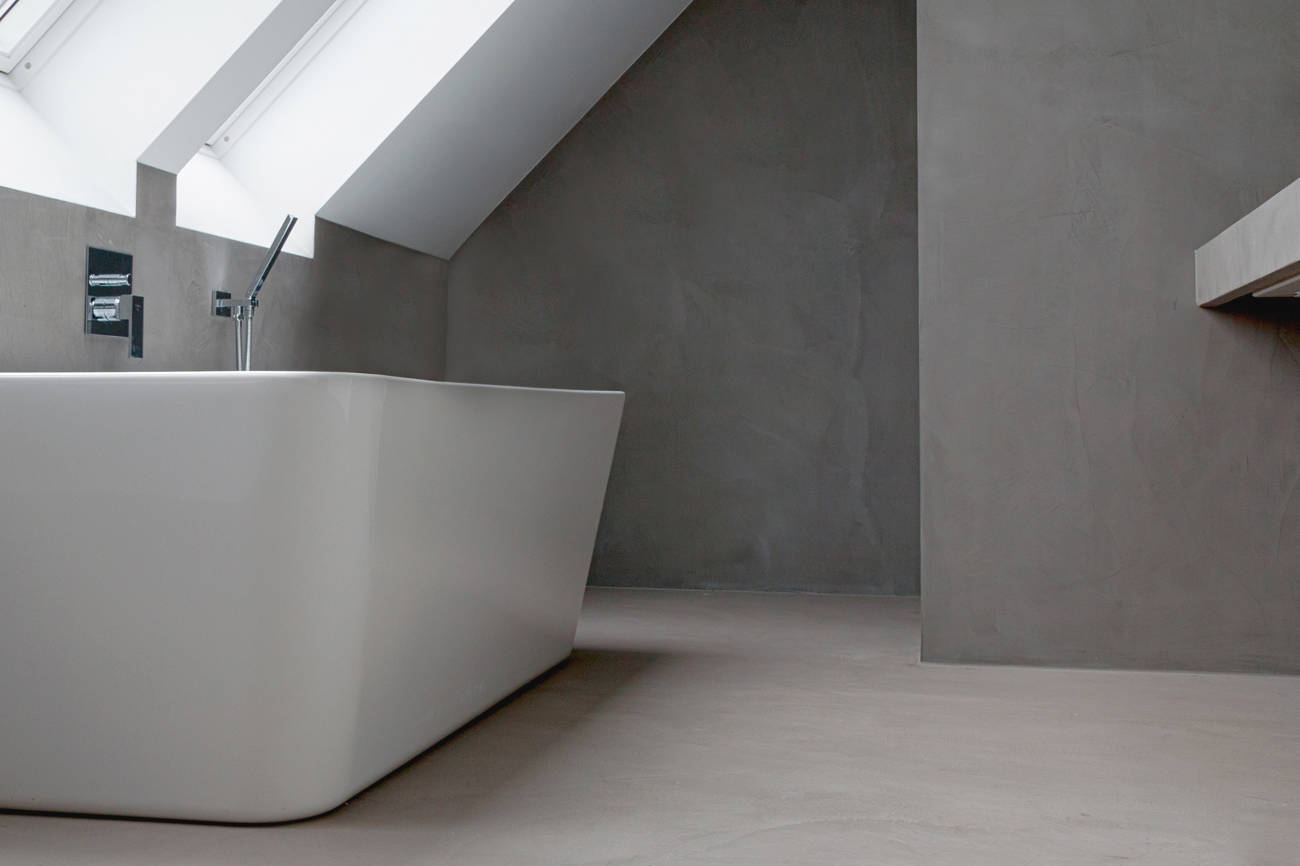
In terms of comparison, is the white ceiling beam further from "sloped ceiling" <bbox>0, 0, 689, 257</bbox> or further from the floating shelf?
the floating shelf

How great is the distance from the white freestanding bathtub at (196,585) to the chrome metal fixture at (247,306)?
145 cm

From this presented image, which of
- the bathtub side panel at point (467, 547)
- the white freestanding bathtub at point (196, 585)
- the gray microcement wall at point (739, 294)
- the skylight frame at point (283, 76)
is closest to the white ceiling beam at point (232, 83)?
the skylight frame at point (283, 76)

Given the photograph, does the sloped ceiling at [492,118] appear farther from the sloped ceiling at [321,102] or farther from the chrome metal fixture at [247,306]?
the chrome metal fixture at [247,306]

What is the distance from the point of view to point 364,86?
389 cm

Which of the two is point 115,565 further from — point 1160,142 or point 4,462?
point 1160,142

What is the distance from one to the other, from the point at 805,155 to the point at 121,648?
3.41m

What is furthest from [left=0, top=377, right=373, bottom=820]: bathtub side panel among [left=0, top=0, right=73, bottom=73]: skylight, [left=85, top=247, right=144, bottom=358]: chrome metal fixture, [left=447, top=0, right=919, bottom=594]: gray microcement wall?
[left=447, top=0, right=919, bottom=594]: gray microcement wall

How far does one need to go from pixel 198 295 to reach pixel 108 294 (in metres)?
0.46

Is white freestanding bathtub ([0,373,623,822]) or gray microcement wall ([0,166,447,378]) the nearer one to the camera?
white freestanding bathtub ([0,373,623,822])

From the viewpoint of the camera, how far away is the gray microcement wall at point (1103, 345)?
310 centimetres

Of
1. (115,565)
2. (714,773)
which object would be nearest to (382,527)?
(115,565)

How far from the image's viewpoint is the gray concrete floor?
174 cm

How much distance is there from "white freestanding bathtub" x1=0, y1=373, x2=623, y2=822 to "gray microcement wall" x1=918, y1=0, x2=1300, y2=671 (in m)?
1.74

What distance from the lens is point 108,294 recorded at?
Answer: 2934mm
